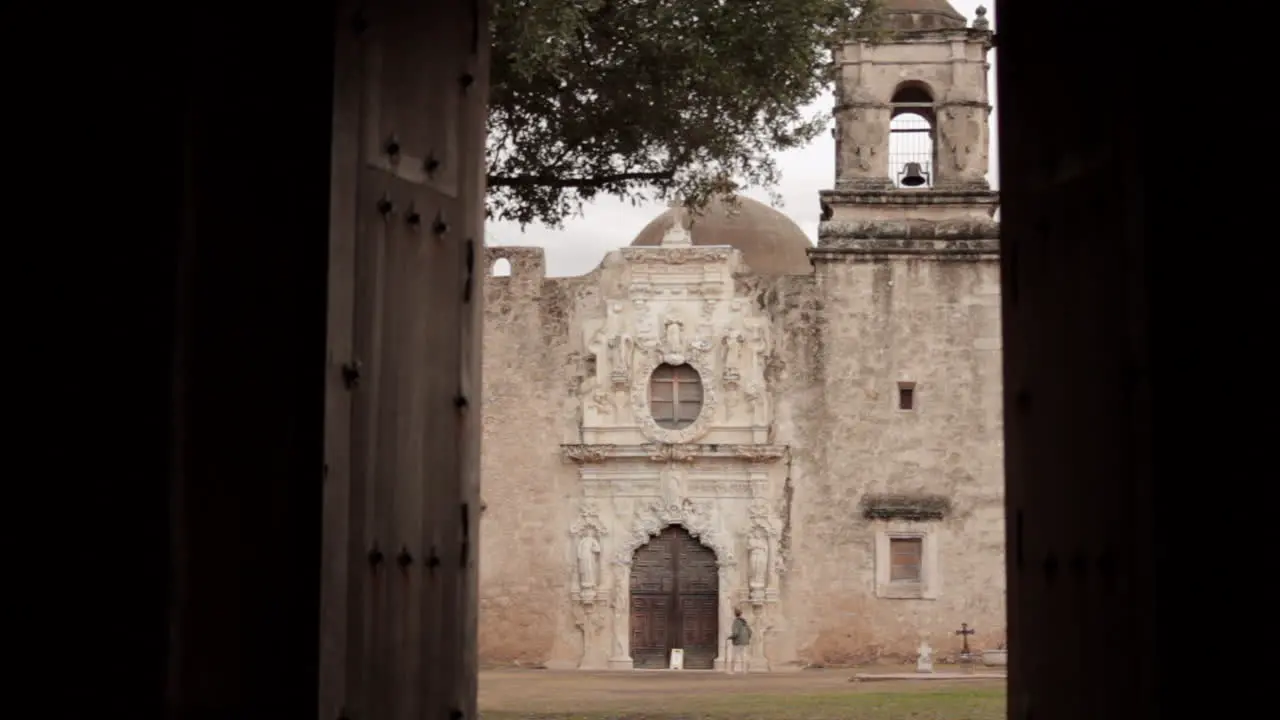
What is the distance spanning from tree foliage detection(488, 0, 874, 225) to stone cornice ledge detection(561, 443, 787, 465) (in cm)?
962

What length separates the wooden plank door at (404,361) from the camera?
3.67 metres

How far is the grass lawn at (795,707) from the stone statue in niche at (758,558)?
460 cm

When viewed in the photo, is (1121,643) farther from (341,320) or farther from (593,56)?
(593,56)

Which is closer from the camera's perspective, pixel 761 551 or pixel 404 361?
pixel 404 361

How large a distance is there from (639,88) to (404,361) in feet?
26.5

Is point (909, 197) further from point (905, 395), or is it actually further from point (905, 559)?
point (905, 559)

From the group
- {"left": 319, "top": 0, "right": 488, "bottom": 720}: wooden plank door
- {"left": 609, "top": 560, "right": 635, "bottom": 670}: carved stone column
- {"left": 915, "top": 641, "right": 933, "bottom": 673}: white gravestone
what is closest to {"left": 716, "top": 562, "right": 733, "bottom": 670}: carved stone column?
{"left": 609, "top": 560, "right": 635, "bottom": 670}: carved stone column

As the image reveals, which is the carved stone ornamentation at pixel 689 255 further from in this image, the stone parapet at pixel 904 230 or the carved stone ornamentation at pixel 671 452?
the carved stone ornamentation at pixel 671 452

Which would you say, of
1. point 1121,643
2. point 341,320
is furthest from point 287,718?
point 1121,643

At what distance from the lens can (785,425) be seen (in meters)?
22.5

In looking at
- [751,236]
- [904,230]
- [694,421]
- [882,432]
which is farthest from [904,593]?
[751,236]

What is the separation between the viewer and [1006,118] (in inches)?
153

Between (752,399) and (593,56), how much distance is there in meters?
11.1

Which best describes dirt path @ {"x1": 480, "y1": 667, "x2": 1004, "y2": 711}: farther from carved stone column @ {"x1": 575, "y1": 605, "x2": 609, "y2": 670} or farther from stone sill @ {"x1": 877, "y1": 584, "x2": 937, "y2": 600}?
stone sill @ {"x1": 877, "y1": 584, "x2": 937, "y2": 600}
